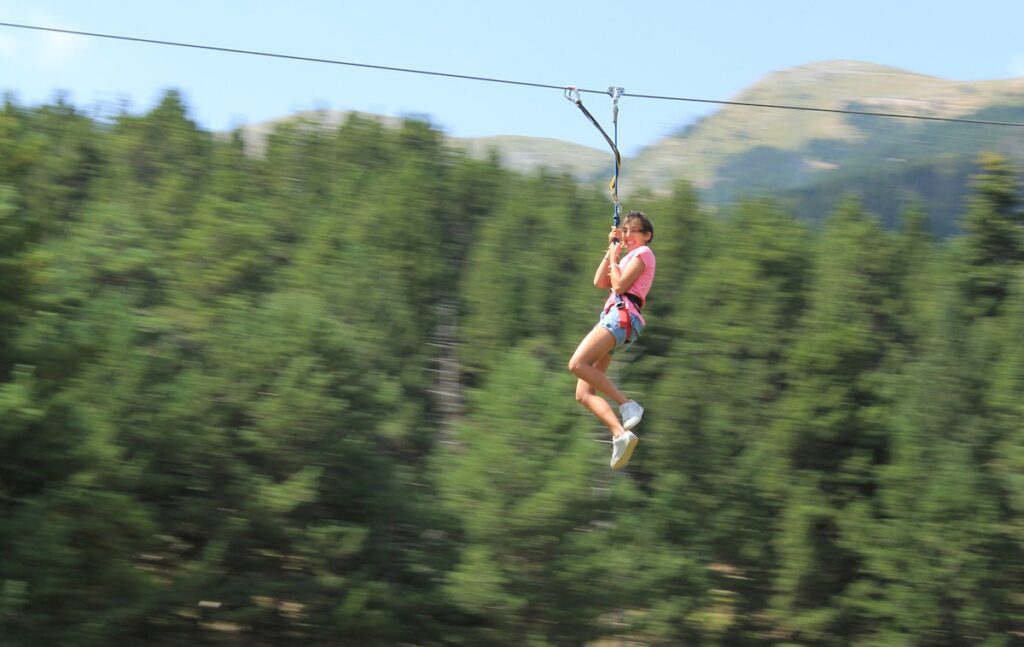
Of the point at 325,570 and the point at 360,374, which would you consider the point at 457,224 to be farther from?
the point at 325,570

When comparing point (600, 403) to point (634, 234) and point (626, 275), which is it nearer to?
point (626, 275)

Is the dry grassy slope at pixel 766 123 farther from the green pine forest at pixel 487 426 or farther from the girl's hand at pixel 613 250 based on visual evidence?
the girl's hand at pixel 613 250

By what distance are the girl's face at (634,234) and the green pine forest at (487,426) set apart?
332 inches

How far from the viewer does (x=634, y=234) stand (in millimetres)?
7504

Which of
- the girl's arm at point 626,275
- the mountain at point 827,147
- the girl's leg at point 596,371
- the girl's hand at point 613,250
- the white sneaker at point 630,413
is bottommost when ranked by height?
the white sneaker at point 630,413

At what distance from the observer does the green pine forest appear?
640 inches

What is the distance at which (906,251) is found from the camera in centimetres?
2559

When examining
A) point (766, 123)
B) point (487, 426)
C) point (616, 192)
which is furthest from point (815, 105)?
point (616, 192)

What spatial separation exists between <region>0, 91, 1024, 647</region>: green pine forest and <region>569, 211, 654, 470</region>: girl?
8.26 metres

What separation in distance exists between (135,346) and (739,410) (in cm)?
1153

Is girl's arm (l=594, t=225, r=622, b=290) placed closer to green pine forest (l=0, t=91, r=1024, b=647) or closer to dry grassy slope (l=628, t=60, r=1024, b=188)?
green pine forest (l=0, t=91, r=1024, b=647)

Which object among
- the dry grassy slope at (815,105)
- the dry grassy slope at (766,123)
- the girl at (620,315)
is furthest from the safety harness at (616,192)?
the dry grassy slope at (815,105)

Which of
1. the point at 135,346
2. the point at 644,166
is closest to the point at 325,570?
the point at 135,346

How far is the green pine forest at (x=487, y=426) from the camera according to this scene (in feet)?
53.3
